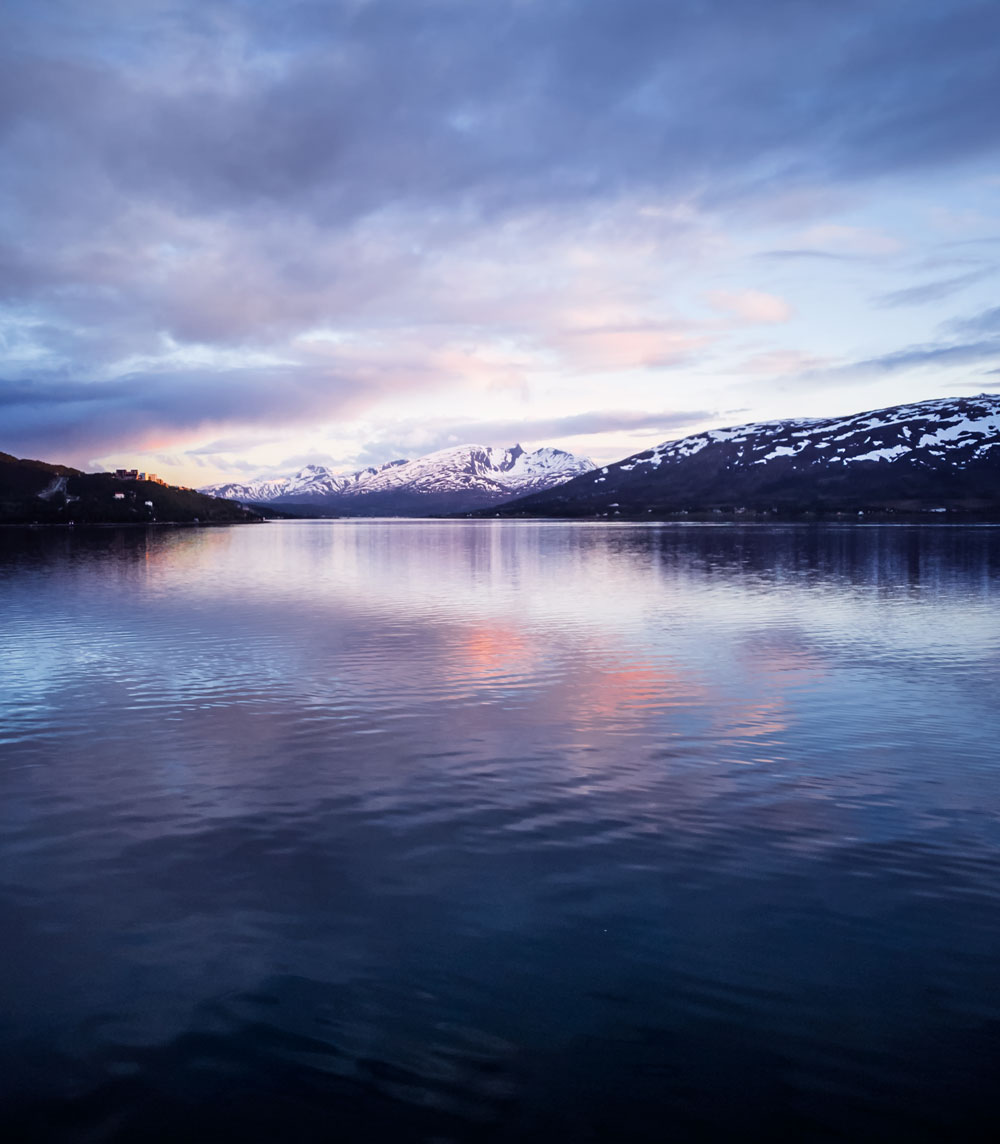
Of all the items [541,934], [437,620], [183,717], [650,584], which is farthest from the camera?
[650,584]

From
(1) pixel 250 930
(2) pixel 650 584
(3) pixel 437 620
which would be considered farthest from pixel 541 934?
(2) pixel 650 584

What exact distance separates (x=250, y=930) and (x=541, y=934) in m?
4.15

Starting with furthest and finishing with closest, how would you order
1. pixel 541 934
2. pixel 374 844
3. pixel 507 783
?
pixel 507 783 < pixel 374 844 < pixel 541 934

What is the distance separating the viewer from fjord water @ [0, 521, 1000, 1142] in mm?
8188

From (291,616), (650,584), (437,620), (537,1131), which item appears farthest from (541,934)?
(650,584)

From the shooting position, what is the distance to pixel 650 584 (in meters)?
63.1

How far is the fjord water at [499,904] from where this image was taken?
8.19 m

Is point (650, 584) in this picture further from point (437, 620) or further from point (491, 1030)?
point (491, 1030)

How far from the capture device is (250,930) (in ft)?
36.6

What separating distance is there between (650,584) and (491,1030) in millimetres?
55543

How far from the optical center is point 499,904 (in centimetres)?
1191

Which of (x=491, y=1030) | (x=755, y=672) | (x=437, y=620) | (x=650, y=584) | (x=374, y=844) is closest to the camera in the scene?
(x=491, y=1030)

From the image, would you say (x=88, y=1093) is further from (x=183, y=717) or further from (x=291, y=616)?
(x=291, y=616)

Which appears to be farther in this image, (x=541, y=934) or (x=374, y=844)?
(x=374, y=844)
